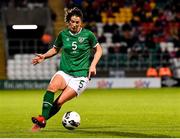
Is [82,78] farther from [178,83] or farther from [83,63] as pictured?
[178,83]

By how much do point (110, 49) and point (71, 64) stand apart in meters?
17.8

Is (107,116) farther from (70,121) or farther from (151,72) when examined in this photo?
(151,72)

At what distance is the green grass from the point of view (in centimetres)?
1023

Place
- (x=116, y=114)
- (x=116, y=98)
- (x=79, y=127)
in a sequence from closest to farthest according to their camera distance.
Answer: (x=79, y=127) → (x=116, y=114) → (x=116, y=98)

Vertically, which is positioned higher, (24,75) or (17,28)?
(17,28)

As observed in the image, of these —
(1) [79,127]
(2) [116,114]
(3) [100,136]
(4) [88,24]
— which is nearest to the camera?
(3) [100,136]

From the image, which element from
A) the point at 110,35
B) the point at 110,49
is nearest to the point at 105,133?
the point at 110,49

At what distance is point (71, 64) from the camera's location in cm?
1083

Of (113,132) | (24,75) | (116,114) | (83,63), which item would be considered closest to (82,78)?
(83,63)

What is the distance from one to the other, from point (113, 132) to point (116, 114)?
14.0 ft

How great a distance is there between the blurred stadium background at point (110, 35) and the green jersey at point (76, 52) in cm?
1575

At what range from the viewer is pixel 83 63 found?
10.9 meters

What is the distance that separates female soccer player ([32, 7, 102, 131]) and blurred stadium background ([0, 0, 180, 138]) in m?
7.27

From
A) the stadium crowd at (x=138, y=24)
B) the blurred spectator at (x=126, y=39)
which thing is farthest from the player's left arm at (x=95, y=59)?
the blurred spectator at (x=126, y=39)
